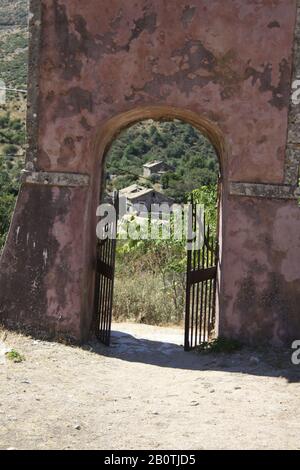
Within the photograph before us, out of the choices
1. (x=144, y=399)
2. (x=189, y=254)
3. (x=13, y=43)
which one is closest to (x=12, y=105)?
(x=13, y=43)

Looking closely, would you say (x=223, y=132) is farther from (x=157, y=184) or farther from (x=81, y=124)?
(x=157, y=184)

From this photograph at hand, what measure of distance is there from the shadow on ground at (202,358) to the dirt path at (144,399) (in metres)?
0.01

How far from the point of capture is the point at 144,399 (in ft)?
21.2

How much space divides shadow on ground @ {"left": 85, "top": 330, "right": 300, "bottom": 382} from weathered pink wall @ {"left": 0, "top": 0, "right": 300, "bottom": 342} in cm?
36

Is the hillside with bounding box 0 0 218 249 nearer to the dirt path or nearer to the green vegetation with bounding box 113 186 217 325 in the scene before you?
the green vegetation with bounding box 113 186 217 325

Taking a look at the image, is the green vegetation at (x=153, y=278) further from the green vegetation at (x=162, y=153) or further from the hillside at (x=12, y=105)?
the green vegetation at (x=162, y=153)

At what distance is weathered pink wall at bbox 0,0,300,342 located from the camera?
26.3 feet

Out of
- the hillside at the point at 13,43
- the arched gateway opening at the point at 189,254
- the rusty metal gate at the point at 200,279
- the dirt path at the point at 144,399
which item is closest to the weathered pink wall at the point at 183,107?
the arched gateway opening at the point at 189,254

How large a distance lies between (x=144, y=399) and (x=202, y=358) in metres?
1.72

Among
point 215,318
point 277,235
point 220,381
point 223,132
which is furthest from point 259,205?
point 220,381

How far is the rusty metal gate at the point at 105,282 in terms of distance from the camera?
8695mm

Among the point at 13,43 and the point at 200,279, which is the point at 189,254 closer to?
the point at 200,279

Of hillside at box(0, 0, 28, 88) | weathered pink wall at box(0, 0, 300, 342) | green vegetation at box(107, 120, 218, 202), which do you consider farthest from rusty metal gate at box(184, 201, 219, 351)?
hillside at box(0, 0, 28, 88)

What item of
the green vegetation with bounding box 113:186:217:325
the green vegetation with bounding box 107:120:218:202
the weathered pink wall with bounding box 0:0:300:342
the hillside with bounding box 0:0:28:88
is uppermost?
the hillside with bounding box 0:0:28:88
